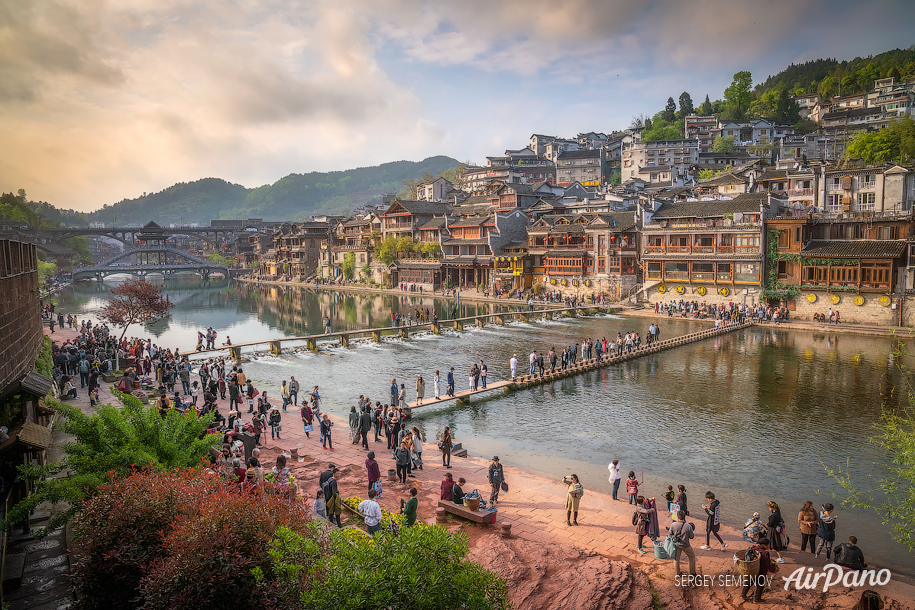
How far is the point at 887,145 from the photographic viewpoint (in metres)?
68.7

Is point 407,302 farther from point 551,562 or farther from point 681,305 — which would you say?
point 551,562

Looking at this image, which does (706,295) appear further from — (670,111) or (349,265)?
(670,111)

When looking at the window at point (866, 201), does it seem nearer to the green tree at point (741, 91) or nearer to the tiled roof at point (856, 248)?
→ the tiled roof at point (856, 248)

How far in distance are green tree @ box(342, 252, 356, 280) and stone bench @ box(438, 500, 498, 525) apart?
89.9 metres

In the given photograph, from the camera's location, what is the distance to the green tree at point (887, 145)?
6675cm

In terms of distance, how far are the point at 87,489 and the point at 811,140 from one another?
11519 cm

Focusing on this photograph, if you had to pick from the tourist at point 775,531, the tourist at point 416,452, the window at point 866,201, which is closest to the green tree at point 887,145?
the window at point 866,201

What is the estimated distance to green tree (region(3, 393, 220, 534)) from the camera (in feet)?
33.1

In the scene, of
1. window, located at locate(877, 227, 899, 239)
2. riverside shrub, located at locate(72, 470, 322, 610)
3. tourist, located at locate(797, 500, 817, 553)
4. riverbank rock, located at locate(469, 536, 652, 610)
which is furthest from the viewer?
window, located at locate(877, 227, 899, 239)

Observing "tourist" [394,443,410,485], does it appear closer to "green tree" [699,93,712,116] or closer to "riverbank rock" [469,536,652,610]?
"riverbank rock" [469,536,652,610]

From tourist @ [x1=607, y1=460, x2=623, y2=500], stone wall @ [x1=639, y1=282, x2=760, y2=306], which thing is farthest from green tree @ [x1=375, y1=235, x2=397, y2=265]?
tourist @ [x1=607, y1=460, x2=623, y2=500]

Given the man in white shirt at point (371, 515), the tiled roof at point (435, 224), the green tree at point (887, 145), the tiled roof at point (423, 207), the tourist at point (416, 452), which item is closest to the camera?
the man in white shirt at point (371, 515)

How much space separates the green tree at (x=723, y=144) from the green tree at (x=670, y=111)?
27140 millimetres

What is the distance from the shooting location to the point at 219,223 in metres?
167
